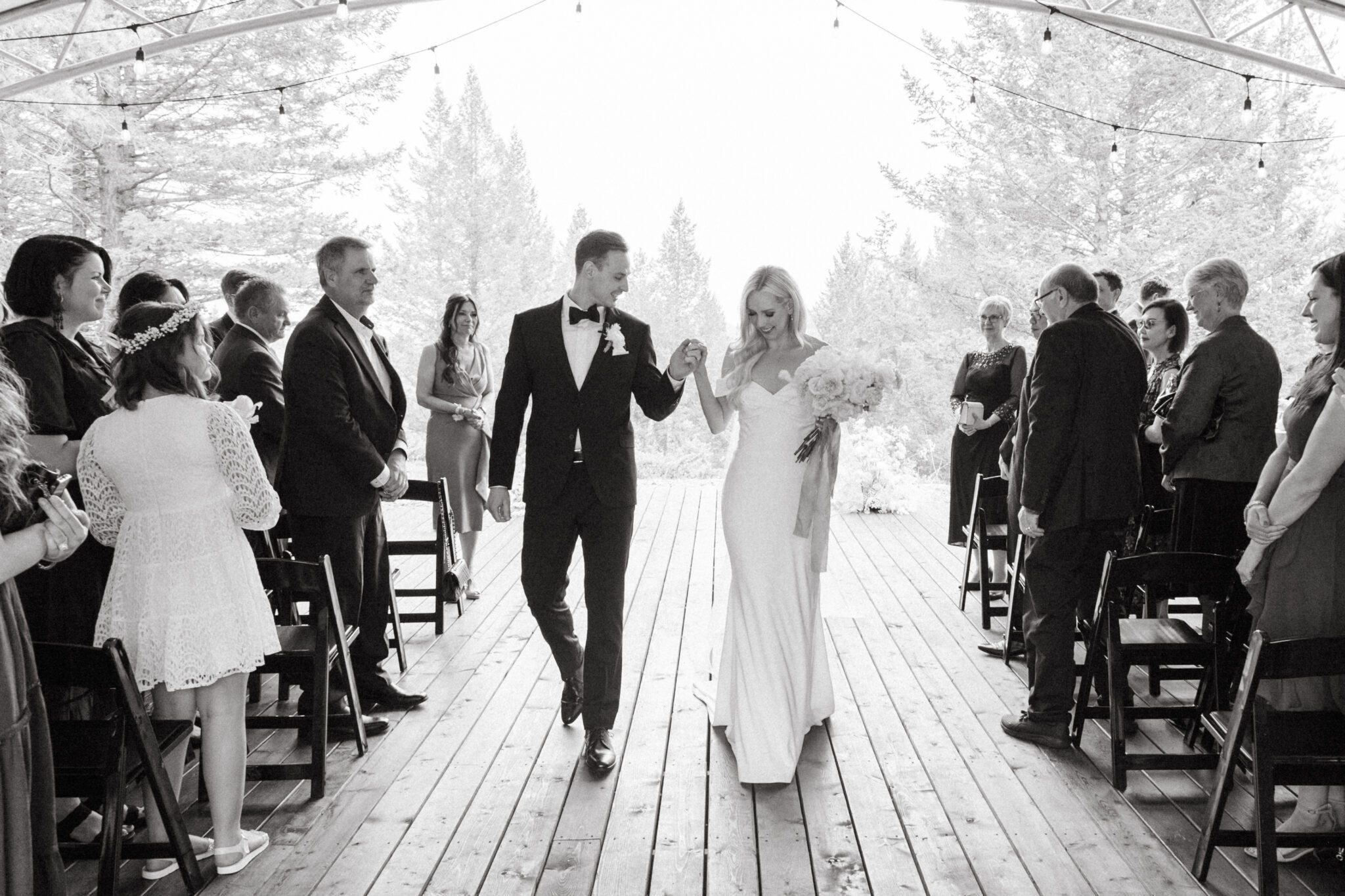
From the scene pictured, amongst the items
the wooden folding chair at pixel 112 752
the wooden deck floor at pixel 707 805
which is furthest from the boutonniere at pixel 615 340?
the wooden folding chair at pixel 112 752

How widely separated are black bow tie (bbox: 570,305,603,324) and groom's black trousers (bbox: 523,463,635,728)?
1.81 feet

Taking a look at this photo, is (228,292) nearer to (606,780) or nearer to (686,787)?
(606,780)

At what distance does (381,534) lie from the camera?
4.58 meters

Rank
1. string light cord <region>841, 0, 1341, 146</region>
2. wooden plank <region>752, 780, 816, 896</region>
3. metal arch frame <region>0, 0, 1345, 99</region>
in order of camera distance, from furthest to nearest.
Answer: string light cord <region>841, 0, 1341, 146</region>
metal arch frame <region>0, 0, 1345, 99</region>
wooden plank <region>752, 780, 816, 896</region>

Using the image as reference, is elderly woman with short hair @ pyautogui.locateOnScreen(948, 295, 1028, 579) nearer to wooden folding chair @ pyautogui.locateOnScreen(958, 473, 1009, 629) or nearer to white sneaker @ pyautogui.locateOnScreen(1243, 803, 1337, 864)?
wooden folding chair @ pyautogui.locateOnScreen(958, 473, 1009, 629)

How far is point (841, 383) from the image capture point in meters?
3.62

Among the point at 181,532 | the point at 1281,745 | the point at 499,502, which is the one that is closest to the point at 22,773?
the point at 181,532

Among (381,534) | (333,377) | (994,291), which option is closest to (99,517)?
(333,377)

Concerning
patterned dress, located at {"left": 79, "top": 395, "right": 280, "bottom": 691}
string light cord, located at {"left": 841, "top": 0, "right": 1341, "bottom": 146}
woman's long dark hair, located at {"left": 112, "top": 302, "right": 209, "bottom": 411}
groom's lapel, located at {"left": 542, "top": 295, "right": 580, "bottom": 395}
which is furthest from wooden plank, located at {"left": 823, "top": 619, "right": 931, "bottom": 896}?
string light cord, located at {"left": 841, "top": 0, "right": 1341, "bottom": 146}

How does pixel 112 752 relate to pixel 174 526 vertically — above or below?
below

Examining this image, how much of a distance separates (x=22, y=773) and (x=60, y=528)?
534mm

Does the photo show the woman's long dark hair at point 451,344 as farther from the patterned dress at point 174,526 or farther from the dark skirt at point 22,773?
the dark skirt at point 22,773

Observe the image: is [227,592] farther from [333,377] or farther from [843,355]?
[843,355]

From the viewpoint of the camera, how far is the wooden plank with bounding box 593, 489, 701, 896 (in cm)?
307
